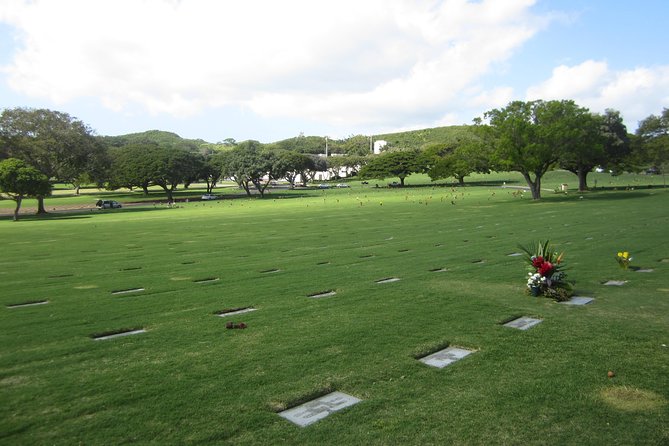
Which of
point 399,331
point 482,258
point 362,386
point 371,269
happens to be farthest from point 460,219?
point 362,386

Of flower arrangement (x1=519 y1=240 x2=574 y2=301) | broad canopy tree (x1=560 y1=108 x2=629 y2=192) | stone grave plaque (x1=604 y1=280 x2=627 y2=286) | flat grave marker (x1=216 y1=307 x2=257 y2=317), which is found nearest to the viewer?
flat grave marker (x1=216 y1=307 x2=257 y2=317)

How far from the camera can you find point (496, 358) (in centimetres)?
625

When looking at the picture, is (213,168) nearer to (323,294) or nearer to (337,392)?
(323,294)

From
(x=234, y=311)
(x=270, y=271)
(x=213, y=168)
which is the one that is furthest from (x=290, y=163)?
(x=234, y=311)

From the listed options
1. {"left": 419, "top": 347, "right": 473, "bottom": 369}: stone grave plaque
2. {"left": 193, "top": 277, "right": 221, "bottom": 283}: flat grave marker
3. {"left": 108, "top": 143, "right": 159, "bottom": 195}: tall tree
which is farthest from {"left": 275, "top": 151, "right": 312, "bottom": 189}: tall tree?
{"left": 419, "top": 347, "right": 473, "bottom": 369}: stone grave plaque

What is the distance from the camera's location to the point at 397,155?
321 ft

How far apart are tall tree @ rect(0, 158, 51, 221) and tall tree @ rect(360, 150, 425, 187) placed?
63637 mm

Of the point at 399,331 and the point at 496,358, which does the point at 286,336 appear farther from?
the point at 496,358

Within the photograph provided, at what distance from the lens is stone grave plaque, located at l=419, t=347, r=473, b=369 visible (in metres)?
6.17

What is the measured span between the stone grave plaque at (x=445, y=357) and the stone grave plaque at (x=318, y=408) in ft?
4.96

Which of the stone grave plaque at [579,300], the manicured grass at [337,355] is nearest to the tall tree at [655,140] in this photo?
the manicured grass at [337,355]

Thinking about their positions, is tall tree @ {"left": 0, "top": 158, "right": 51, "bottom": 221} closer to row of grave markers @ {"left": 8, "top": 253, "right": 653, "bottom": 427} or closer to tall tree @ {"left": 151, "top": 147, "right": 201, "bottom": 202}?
tall tree @ {"left": 151, "top": 147, "right": 201, "bottom": 202}

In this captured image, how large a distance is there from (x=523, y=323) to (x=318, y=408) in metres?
4.56

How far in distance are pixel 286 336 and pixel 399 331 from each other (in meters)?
1.86
